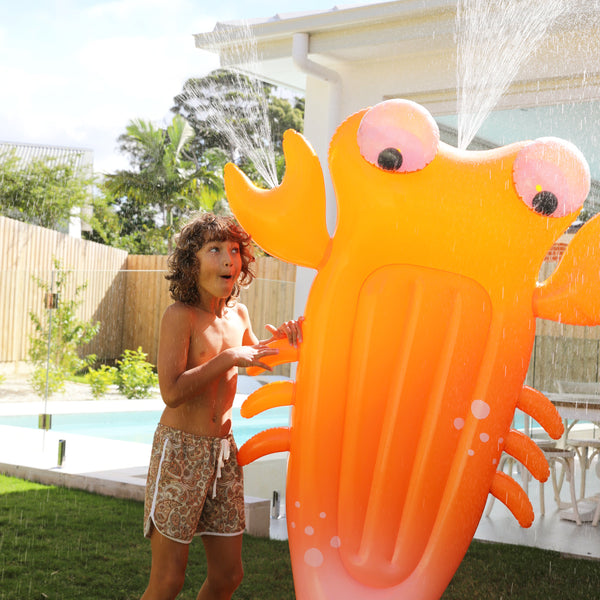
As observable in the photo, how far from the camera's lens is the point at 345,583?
222 centimetres

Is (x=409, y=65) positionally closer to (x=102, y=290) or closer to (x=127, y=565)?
(x=127, y=565)

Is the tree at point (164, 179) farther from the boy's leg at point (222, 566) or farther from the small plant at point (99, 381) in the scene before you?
the boy's leg at point (222, 566)

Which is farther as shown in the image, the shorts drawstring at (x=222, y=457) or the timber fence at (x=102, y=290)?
the timber fence at (x=102, y=290)

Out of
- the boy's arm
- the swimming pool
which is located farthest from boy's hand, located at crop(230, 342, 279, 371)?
the swimming pool

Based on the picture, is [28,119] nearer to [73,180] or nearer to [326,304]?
[73,180]

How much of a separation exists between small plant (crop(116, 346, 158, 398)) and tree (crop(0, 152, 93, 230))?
954cm

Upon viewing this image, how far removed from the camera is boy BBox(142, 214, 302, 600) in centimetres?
219

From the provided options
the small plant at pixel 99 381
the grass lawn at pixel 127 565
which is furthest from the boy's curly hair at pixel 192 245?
the small plant at pixel 99 381

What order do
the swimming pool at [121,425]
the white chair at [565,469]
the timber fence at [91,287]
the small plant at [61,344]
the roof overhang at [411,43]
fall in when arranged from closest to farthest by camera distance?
1. the roof overhang at [411,43]
2. the white chair at [565,469]
3. the swimming pool at [121,425]
4. the small plant at [61,344]
5. the timber fence at [91,287]

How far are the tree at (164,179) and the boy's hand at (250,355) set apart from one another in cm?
1799

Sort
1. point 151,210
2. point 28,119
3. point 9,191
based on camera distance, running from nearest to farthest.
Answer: point 9,191
point 151,210
point 28,119

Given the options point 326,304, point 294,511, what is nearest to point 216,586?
point 294,511

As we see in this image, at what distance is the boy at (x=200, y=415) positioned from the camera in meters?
2.19

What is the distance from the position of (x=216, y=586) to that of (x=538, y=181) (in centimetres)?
149
